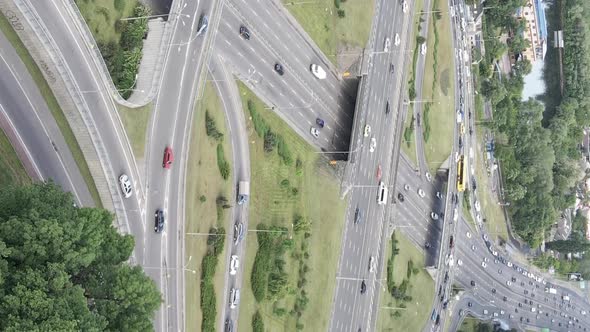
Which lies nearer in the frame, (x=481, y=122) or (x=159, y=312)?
(x=159, y=312)

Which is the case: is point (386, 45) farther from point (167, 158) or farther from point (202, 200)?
point (167, 158)

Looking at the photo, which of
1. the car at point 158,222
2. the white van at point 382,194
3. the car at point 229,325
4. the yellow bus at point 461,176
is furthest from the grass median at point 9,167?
the yellow bus at point 461,176

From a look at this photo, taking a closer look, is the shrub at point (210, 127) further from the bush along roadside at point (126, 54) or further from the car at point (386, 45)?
the car at point (386, 45)

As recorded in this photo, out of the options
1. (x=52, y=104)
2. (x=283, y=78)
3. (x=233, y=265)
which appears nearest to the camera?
(x=52, y=104)

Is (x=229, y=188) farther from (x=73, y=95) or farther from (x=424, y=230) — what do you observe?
(x=424, y=230)

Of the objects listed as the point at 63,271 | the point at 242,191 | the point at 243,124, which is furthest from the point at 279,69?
the point at 63,271

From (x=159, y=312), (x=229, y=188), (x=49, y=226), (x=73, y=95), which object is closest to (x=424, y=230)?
(x=229, y=188)
